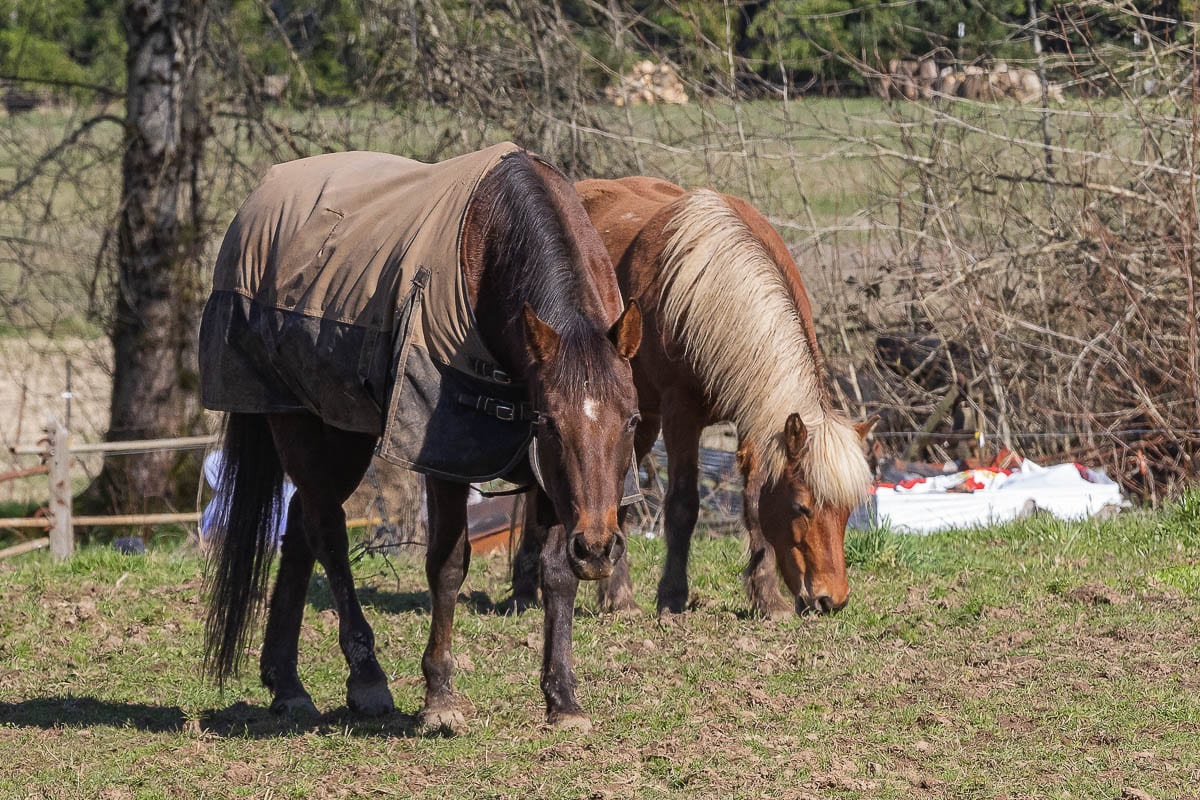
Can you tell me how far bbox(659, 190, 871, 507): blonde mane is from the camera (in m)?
5.48

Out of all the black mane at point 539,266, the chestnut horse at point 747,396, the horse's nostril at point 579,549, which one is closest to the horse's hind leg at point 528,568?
the chestnut horse at point 747,396

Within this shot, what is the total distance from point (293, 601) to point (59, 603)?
1986mm

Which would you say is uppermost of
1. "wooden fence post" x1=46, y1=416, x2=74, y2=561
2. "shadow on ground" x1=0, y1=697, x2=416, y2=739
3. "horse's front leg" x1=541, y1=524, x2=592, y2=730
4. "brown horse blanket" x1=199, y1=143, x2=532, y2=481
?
"brown horse blanket" x1=199, y1=143, x2=532, y2=481

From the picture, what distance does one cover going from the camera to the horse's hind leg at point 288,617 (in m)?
4.64

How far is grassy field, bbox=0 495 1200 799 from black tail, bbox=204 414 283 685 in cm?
23

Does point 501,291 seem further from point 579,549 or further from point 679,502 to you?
point 679,502

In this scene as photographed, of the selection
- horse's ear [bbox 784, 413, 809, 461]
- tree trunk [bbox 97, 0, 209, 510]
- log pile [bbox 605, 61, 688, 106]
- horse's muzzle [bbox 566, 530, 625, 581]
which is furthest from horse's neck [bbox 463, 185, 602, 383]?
tree trunk [bbox 97, 0, 209, 510]

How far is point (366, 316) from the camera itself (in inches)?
166

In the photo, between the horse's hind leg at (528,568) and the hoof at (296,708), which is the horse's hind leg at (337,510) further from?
the horse's hind leg at (528,568)

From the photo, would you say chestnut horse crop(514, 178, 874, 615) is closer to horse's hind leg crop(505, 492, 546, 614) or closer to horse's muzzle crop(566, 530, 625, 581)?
horse's hind leg crop(505, 492, 546, 614)

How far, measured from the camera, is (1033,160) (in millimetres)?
9359

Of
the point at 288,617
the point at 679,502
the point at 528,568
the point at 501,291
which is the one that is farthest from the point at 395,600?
the point at 501,291

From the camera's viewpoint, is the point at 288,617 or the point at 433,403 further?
the point at 288,617

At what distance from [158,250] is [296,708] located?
6417mm
